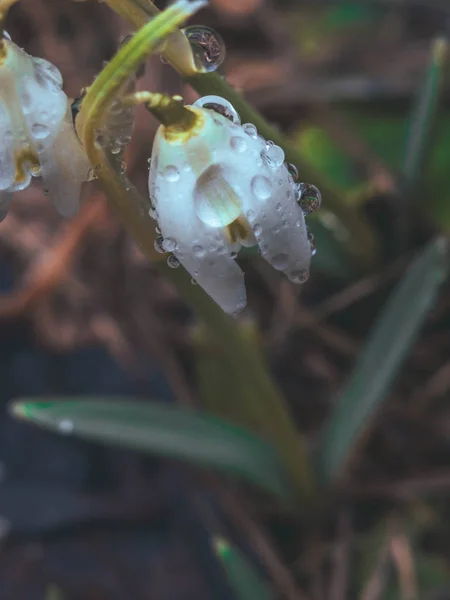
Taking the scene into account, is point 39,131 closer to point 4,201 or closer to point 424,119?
point 4,201

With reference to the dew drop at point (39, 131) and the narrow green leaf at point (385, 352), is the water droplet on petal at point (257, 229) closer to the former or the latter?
the dew drop at point (39, 131)

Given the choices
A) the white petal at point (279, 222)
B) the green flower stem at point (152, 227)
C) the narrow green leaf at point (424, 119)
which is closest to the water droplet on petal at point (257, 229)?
the white petal at point (279, 222)

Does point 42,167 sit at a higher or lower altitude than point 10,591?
higher

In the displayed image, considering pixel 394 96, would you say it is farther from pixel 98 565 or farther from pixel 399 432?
pixel 98 565

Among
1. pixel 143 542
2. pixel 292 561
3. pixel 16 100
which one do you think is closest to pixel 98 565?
pixel 143 542

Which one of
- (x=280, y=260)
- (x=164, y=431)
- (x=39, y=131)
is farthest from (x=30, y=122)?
(x=164, y=431)

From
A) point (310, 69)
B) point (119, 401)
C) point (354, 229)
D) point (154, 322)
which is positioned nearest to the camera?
point (119, 401)

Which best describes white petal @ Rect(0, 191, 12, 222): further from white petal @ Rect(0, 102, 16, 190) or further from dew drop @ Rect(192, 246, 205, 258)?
dew drop @ Rect(192, 246, 205, 258)
